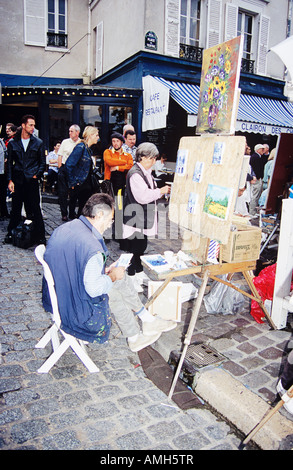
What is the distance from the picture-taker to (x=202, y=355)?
307 cm

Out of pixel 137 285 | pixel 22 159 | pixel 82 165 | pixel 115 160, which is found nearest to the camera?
pixel 137 285

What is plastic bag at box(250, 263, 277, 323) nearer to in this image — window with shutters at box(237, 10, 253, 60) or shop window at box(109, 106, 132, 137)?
shop window at box(109, 106, 132, 137)

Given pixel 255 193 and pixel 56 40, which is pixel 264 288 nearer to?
pixel 255 193

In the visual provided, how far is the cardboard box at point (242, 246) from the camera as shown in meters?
3.20

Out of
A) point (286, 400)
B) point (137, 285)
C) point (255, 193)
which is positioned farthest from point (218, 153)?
point (255, 193)

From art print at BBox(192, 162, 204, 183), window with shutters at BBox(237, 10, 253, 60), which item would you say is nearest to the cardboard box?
art print at BBox(192, 162, 204, 183)

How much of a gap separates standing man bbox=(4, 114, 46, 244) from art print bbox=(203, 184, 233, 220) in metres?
3.54

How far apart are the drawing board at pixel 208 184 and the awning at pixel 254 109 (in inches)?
227

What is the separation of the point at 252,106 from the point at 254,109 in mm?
247

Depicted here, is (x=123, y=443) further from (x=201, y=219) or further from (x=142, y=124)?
(x=142, y=124)

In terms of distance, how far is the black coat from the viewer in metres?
5.56

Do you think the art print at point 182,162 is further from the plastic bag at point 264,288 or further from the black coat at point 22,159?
the black coat at point 22,159

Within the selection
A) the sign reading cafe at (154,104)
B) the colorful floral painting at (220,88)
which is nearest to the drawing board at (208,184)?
the colorful floral painting at (220,88)
